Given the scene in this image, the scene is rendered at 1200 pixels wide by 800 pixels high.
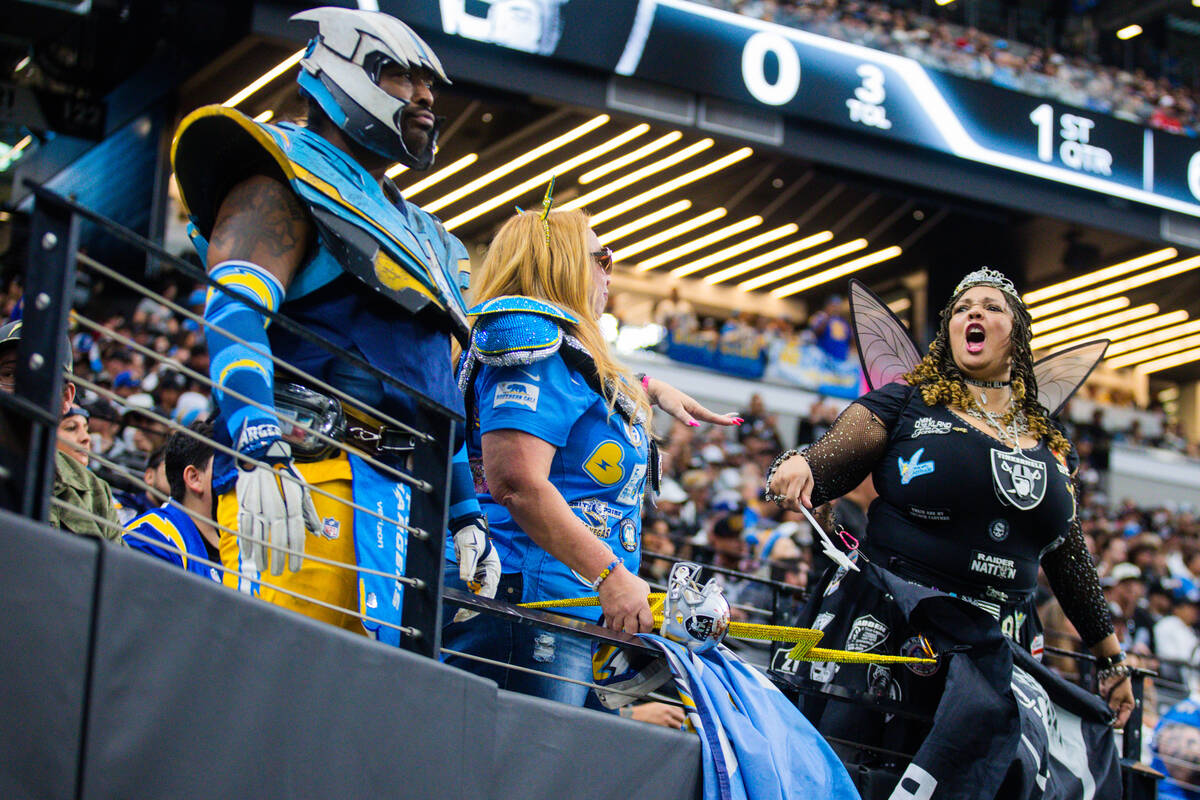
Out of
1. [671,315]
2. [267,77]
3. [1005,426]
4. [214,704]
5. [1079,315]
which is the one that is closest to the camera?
[214,704]

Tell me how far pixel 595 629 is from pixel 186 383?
24.5 feet

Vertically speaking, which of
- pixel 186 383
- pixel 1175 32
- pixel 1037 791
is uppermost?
pixel 1175 32

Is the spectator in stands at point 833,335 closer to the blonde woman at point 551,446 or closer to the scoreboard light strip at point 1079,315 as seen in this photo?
the scoreboard light strip at point 1079,315

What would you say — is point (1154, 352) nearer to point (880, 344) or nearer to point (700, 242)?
point (700, 242)

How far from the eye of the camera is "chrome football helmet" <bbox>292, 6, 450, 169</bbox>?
2877mm

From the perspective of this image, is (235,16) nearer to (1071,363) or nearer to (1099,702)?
(1071,363)

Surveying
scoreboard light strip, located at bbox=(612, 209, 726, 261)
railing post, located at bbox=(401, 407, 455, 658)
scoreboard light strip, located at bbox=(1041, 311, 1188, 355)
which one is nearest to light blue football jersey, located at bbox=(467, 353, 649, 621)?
railing post, located at bbox=(401, 407, 455, 658)

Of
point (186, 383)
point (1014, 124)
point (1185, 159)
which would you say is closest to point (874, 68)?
point (1014, 124)

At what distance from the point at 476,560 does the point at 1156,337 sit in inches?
1012

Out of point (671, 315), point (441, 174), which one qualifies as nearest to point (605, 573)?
point (671, 315)

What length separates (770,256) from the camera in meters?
24.1

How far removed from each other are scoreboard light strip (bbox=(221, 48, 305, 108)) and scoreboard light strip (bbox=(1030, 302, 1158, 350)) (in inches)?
609

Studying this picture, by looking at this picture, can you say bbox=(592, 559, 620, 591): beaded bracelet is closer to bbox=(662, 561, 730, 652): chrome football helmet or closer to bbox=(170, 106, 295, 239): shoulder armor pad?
bbox=(662, 561, 730, 652): chrome football helmet

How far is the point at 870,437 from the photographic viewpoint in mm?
3732
